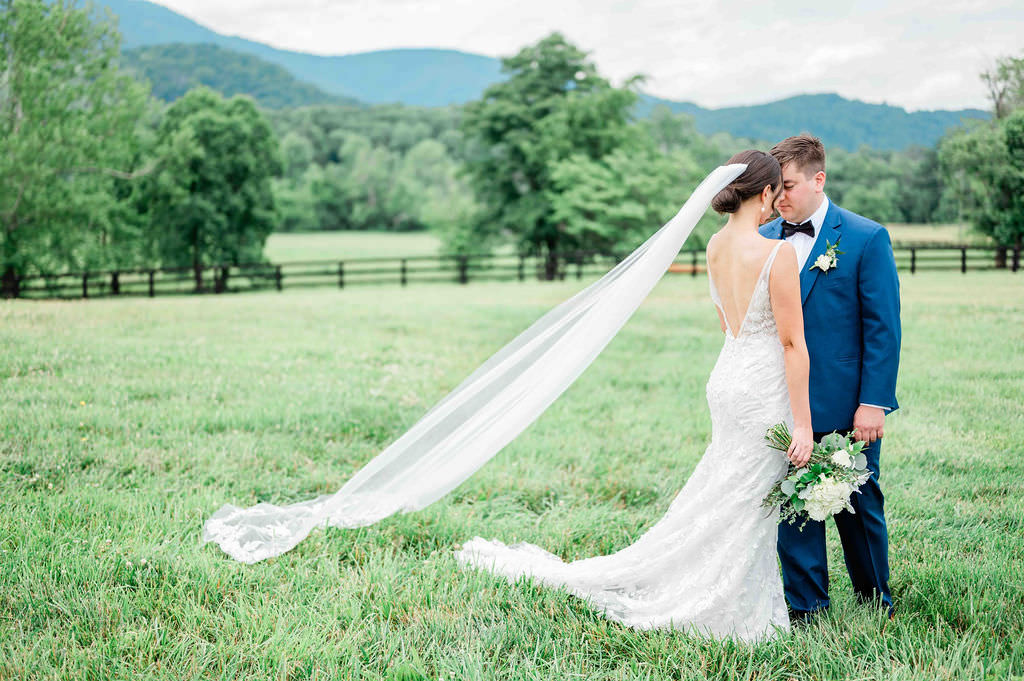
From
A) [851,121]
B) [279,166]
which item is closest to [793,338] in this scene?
[851,121]

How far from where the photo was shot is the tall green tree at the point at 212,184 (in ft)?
96.1

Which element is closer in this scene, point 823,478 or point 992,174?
point 823,478

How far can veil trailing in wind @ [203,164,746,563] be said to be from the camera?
365cm

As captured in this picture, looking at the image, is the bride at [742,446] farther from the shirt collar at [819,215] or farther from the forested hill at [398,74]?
the forested hill at [398,74]

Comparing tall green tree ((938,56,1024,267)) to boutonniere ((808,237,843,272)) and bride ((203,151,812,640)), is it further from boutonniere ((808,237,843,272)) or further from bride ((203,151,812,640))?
bride ((203,151,812,640))

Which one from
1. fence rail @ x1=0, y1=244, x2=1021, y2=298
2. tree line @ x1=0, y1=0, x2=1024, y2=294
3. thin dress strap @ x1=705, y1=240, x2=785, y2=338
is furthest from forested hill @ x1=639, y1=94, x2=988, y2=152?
thin dress strap @ x1=705, y1=240, x2=785, y2=338

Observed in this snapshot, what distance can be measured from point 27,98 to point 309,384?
1229cm

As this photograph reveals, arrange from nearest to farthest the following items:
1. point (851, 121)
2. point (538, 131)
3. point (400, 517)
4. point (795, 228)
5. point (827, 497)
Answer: point (827, 497)
point (795, 228)
point (400, 517)
point (851, 121)
point (538, 131)

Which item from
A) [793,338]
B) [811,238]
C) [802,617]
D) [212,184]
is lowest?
[802,617]

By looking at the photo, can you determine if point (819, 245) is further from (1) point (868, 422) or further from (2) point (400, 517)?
(2) point (400, 517)

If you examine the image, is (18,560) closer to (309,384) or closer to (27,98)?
(309,384)

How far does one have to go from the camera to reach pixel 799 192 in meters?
3.12

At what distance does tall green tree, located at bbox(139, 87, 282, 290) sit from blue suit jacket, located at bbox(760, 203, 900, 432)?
30.0 meters

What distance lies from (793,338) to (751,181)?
687mm
